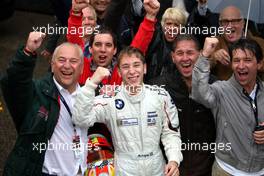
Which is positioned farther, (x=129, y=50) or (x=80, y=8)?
(x=80, y=8)

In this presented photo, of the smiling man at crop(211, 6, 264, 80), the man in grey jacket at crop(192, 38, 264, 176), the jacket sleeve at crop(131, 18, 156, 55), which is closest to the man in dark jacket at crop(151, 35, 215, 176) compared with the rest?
the man in grey jacket at crop(192, 38, 264, 176)

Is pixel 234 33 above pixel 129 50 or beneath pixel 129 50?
above

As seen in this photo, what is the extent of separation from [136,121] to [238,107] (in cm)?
79

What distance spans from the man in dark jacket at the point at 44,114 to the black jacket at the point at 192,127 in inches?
31.8

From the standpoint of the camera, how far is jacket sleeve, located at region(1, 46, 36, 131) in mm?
3215

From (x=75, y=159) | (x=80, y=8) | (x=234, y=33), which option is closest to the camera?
(x=75, y=159)

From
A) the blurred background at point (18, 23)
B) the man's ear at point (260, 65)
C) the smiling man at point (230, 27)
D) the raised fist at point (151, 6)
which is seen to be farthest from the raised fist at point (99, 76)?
the blurred background at point (18, 23)

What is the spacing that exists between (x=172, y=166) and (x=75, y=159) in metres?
0.70

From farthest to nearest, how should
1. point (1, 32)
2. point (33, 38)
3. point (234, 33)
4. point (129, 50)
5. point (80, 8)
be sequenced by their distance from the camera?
point (1, 32)
point (234, 33)
point (80, 8)
point (129, 50)
point (33, 38)

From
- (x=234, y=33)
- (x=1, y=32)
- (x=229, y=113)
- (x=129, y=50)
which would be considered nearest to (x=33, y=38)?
(x=129, y=50)

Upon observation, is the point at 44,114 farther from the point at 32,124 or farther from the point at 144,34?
the point at 144,34

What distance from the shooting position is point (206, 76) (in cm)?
364

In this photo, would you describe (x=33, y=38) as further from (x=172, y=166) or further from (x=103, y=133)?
(x=172, y=166)

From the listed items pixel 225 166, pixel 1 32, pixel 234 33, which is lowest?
pixel 225 166
